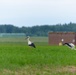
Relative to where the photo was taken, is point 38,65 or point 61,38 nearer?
point 38,65

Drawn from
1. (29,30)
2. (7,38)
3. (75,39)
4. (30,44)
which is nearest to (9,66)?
(30,44)

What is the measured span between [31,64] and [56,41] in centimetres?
3566

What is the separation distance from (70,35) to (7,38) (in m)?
20.5

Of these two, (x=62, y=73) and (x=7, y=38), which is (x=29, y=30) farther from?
(x=62, y=73)

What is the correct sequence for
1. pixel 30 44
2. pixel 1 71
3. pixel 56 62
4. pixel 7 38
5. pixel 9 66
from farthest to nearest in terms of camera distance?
pixel 7 38 → pixel 30 44 → pixel 56 62 → pixel 9 66 → pixel 1 71

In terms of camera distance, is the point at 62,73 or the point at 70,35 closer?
the point at 62,73

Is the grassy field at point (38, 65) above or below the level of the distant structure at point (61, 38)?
above

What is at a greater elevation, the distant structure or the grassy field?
the grassy field

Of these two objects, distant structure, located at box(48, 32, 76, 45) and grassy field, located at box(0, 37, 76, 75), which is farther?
distant structure, located at box(48, 32, 76, 45)

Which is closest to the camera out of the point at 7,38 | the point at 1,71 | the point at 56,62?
the point at 1,71

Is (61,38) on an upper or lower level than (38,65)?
lower

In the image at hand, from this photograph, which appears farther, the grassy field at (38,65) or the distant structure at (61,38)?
the distant structure at (61,38)

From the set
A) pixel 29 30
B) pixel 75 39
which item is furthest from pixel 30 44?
pixel 29 30

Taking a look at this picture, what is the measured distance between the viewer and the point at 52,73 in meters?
14.6
